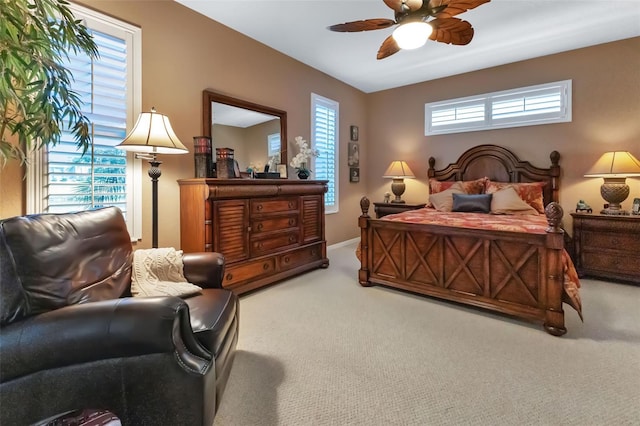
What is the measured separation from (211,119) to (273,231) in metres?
1.34

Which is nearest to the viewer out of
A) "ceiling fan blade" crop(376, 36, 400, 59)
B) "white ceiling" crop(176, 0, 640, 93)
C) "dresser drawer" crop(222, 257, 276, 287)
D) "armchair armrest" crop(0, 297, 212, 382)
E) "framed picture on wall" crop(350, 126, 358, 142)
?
"armchair armrest" crop(0, 297, 212, 382)

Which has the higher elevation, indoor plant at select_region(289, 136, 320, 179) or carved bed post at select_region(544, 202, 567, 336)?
indoor plant at select_region(289, 136, 320, 179)

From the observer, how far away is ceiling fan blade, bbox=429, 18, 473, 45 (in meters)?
2.19

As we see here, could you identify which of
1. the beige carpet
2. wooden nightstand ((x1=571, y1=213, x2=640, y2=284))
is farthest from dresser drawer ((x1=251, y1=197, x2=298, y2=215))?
wooden nightstand ((x1=571, y1=213, x2=640, y2=284))

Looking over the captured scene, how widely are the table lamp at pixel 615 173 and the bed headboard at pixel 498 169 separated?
0.49 metres

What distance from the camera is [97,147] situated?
7.69 feet

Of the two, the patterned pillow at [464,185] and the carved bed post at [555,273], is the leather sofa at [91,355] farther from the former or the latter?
the patterned pillow at [464,185]

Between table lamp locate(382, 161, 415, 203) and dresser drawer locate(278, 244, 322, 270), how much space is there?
6.43ft

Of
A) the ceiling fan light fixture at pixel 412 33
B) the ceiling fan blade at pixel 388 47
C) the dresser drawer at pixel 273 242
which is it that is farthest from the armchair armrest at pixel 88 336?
the ceiling fan blade at pixel 388 47

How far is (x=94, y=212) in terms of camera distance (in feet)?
5.43

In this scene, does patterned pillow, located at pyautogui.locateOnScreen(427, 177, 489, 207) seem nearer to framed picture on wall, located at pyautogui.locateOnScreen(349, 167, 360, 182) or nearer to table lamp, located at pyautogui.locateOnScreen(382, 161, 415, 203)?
table lamp, located at pyautogui.locateOnScreen(382, 161, 415, 203)

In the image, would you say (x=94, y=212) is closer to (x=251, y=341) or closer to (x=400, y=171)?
(x=251, y=341)

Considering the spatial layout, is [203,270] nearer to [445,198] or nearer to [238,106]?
[238,106]

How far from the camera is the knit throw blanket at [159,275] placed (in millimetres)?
1702
